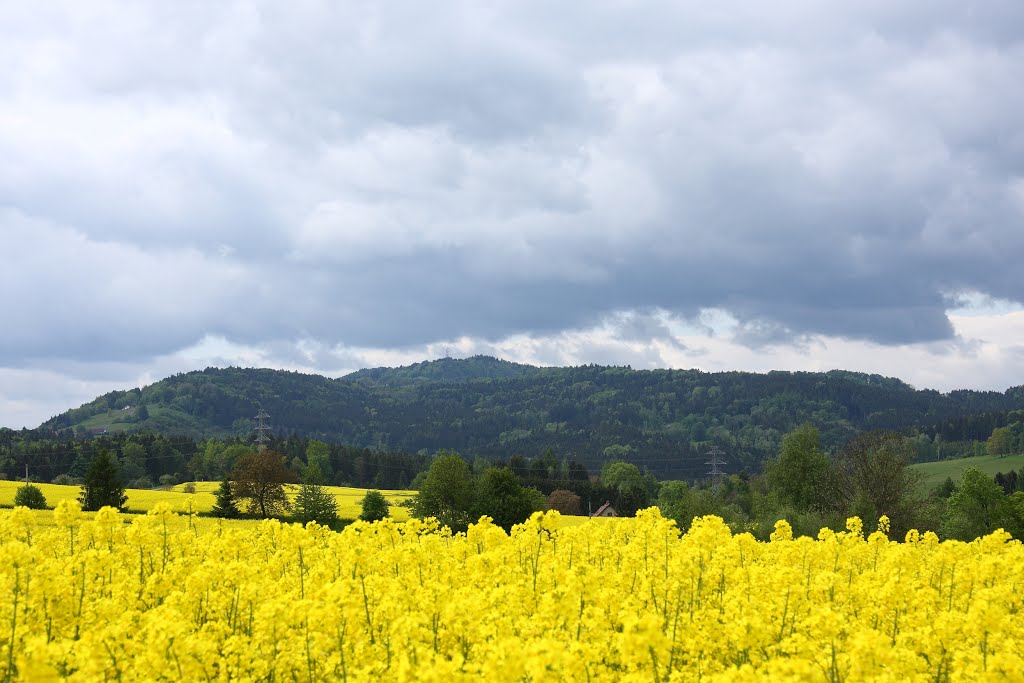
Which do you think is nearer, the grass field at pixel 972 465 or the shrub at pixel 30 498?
the shrub at pixel 30 498

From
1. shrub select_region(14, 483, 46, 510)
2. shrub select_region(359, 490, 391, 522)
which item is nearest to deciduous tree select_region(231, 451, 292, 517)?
shrub select_region(359, 490, 391, 522)

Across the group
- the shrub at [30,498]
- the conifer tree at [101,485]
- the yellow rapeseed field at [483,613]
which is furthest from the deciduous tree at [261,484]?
the yellow rapeseed field at [483,613]

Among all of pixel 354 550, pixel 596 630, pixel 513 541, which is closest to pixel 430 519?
pixel 513 541

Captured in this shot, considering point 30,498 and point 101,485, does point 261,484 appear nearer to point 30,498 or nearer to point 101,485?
point 101,485

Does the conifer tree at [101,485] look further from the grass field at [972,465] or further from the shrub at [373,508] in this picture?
the grass field at [972,465]

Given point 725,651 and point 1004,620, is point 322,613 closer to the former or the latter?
point 725,651

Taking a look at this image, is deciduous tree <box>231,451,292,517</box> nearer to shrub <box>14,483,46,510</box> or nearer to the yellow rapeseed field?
shrub <box>14,483,46,510</box>

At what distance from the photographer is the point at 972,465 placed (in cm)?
15950

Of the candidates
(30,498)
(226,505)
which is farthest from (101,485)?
(226,505)

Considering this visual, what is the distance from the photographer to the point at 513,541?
17.8m

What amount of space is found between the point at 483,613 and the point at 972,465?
182585 mm

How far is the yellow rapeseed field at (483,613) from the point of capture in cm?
852

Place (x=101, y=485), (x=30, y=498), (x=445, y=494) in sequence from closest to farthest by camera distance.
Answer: (x=101, y=485) < (x=30, y=498) < (x=445, y=494)

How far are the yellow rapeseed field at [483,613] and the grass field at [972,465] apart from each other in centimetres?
15559
